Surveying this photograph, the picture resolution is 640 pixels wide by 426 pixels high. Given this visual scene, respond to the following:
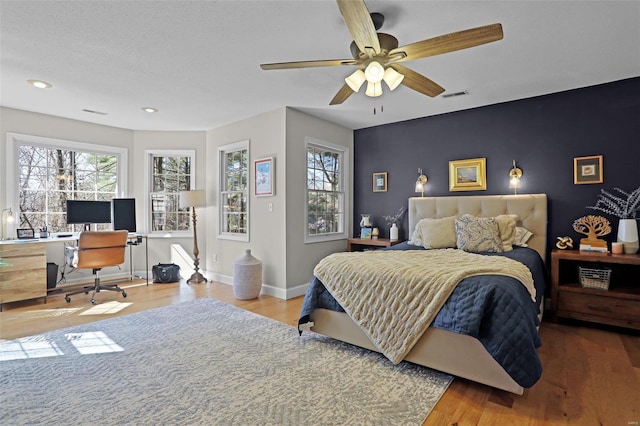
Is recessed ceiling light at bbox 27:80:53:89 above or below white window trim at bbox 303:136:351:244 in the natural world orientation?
above

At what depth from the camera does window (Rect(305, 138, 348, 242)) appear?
479cm

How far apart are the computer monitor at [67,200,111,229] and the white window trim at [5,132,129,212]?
1.82 ft

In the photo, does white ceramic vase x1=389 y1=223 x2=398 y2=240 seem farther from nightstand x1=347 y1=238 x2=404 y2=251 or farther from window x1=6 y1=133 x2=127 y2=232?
window x1=6 y1=133 x2=127 y2=232

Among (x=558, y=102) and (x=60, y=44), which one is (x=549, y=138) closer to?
(x=558, y=102)

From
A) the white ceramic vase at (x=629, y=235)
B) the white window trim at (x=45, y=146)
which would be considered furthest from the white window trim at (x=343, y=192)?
the white ceramic vase at (x=629, y=235)

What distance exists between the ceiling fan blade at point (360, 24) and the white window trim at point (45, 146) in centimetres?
483

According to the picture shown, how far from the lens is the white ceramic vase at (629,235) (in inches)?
125

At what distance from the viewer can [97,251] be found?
4.10 m

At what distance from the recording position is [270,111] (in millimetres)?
4426

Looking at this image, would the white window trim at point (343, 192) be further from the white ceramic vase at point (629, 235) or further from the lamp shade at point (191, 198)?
the white ceramic vase at point (629, 235)

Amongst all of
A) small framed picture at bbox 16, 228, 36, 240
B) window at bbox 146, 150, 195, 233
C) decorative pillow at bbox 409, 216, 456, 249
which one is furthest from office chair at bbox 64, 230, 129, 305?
decorative pillow at bbox 409, 216, 456, 249

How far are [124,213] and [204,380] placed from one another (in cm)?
383

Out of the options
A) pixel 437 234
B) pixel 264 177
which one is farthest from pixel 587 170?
pixel 264 177

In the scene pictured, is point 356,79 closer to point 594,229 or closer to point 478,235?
point 478,235
